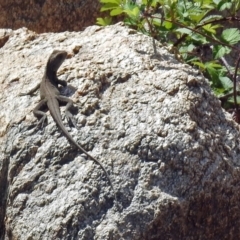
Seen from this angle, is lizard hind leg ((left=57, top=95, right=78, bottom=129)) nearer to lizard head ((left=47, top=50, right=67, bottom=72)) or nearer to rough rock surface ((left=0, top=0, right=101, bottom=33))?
lizard head ((left=47, top=50, right=67, bottom=72))

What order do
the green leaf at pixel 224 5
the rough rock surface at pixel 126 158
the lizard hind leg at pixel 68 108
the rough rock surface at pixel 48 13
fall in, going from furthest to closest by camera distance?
the rough rock surface at pixel 48 13 → the green leaf at pixel 224 5 → the lizard hind leg at pixel 68 108 → the rough rock surface at pixel 126 158

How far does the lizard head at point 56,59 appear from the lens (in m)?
4.93

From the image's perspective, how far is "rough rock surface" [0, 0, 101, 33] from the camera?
7.43 m

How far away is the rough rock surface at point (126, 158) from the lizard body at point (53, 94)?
0.06 m

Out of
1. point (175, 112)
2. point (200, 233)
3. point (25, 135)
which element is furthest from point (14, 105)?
point (200, 233)

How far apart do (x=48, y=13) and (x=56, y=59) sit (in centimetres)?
256

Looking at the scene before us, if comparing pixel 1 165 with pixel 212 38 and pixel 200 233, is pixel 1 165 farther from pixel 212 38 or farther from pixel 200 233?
pixel 212 38

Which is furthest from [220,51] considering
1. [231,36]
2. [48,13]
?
[48,13]

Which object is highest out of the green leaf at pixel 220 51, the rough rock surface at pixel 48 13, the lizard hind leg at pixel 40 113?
the lizard hind leg at pixel 40 113

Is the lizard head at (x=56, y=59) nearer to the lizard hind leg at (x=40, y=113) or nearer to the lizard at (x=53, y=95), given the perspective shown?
the lizard at (x=53, y=95)

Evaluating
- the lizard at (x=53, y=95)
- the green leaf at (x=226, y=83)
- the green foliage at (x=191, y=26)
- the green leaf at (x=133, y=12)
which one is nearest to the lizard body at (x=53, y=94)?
the lizard at (x=53, y=95)

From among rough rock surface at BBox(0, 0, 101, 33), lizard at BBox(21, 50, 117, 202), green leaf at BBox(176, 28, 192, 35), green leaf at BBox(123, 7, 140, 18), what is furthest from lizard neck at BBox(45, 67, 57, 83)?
rough rock surface at BBox(0, 0, 101, 33)

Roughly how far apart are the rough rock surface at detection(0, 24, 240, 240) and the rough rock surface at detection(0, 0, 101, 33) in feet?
7.76

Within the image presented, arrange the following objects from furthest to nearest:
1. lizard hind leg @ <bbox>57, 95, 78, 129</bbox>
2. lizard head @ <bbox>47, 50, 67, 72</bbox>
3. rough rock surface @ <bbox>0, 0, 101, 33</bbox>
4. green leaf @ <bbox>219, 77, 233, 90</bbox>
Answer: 1. rough rock surface @ <bbox>0, 0, 101, 33</bbox>
2. green leaf @ <bbox>219, 77, 233, 90</bbox>
3. lizard head @ <bbox>47, 50, 67, 72</bbox>
4. lizard hind leg @ <bbox>57, 95, 78, 129</bbox>
